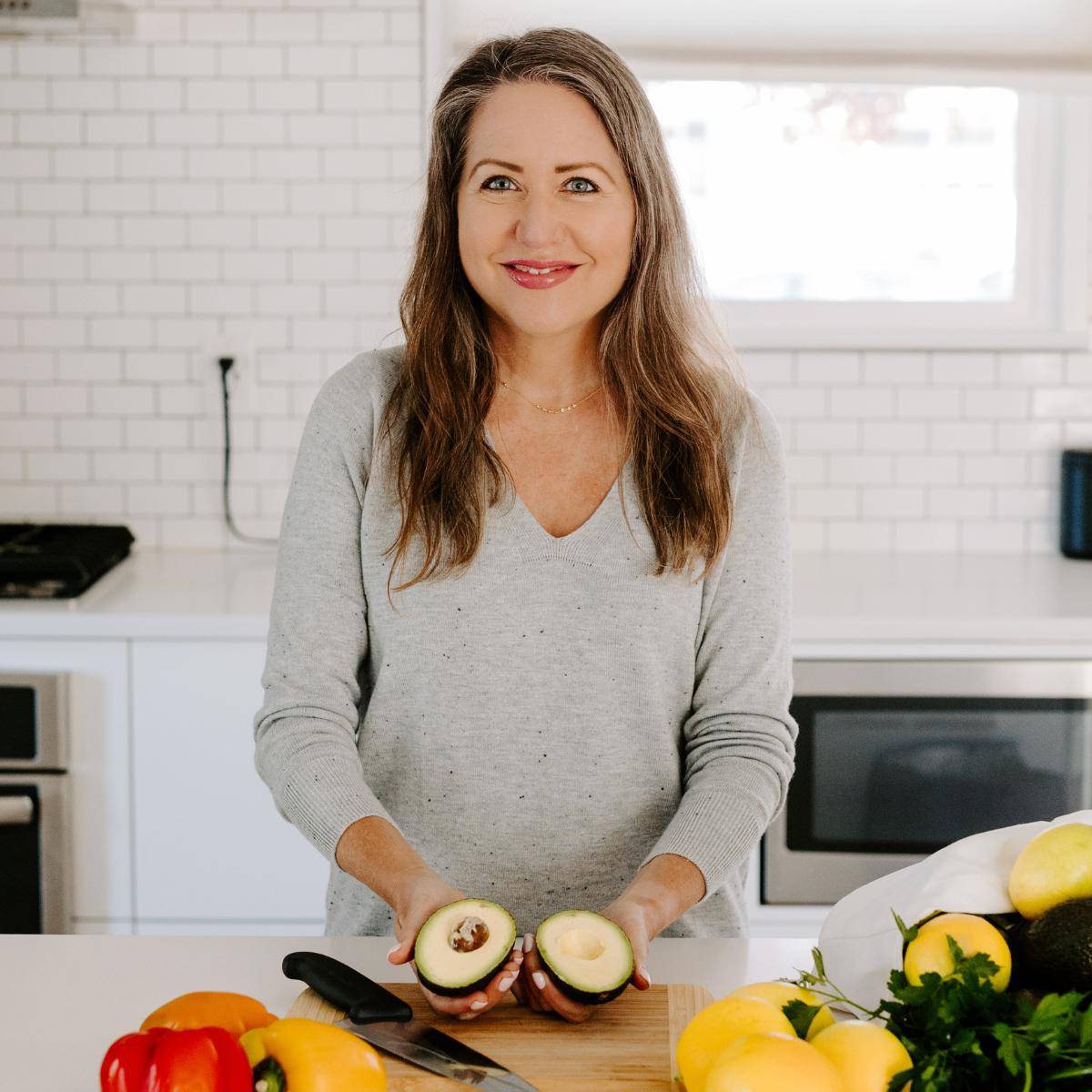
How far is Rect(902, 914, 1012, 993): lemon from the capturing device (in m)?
0.92

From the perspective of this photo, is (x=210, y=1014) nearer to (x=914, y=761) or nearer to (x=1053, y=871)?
(x=1053, y=871)

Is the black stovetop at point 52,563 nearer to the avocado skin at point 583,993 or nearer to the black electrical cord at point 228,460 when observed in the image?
the black electrical cord at point 228,460

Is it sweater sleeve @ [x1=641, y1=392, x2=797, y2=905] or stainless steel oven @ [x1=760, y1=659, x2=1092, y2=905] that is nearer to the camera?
sweater sleeve @ [x1=641, y1=392, x2=797, y2=905]

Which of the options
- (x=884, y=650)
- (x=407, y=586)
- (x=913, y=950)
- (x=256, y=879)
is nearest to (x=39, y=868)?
(x=256, y=879)

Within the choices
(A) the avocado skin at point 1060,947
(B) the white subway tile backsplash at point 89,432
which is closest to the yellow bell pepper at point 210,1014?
(A) the avocado skin at point 1060,947

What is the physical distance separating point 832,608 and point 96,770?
4.21 feet

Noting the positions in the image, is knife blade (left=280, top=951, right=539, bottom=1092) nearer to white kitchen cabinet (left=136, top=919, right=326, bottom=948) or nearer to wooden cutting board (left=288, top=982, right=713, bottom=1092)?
wooden cutting board (left=288, top=982, right=713, bottom=1092)

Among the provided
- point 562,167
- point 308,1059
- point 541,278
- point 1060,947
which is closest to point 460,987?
point 308,1059

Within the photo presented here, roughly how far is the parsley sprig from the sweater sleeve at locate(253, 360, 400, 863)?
66 cm

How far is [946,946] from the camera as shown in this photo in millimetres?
918

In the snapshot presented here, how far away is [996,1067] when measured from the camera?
0.85 metres

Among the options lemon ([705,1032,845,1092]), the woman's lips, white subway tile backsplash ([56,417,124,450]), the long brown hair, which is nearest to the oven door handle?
white subway tile backsplash ([56,417,124,450])

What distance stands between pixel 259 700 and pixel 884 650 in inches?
42.0

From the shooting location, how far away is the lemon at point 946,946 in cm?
92
